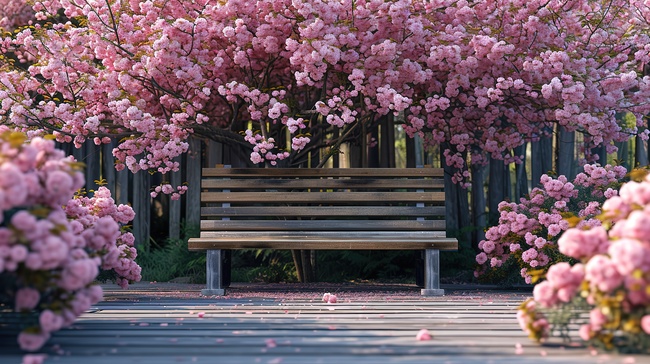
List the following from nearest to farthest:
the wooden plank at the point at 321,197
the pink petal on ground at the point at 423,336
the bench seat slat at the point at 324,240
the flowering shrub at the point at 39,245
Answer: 1. the flowering shrub at the point at 39,245
2. the pink petal on ground at the point at 423,336
3. the bench seat slat at the point at 324,240
4. the wooden plank at the point at 321,197

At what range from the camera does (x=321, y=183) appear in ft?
20.5

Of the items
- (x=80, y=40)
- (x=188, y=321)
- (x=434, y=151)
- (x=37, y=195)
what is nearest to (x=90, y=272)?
(x=37, y=195)

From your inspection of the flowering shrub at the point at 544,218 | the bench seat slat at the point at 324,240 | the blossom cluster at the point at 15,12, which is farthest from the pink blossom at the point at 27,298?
the blossom cluster at the point at 15,12

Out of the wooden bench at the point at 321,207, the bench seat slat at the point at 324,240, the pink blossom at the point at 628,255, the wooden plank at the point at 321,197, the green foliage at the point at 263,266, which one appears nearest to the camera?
the pink blossom at the point at 628,255

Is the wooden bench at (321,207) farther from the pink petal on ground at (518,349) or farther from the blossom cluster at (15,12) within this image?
the blossom cluster at (15,12)

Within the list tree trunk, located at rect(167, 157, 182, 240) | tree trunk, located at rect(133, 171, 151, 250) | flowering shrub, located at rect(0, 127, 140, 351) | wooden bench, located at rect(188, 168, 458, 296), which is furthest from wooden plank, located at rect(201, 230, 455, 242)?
flowering shrub, located at rect(0, 127, 140, 351)

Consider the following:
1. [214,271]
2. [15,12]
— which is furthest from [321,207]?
[15,12]

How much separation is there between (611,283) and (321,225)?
3.35 meters

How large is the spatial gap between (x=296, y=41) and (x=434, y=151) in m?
3.90

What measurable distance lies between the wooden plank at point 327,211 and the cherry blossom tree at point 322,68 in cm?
47

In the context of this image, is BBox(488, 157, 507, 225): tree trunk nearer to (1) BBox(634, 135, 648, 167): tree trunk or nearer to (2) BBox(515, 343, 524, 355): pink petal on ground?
(1) BBox(634, 135, 648, 167): tree trunk

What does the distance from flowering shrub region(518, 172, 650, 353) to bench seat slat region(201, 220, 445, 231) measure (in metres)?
2.74

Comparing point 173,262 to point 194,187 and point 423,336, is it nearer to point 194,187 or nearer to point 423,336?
point 194,187

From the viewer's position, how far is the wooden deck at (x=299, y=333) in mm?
3133
